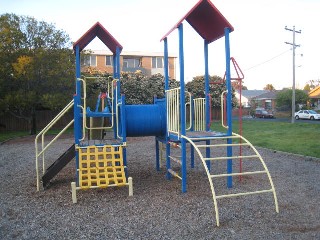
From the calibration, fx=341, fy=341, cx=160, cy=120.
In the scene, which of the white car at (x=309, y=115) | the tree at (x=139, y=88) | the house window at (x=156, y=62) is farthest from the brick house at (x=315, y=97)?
the tree at (x=139, y=88)

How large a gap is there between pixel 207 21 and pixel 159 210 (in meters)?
4.20

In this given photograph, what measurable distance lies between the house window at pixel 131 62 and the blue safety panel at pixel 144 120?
122ft

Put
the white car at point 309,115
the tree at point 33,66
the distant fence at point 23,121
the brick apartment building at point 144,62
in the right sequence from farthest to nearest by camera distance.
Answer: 1. the brick apartment building at point 144,62
2. the white car at point 309,115
3. the distant fence at point 23,121
4. the tree at point 33,66

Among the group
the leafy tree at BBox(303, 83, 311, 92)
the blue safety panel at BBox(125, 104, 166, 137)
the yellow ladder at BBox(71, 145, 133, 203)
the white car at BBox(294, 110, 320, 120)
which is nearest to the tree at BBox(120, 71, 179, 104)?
the white car at BBox(294, 110, 320, 120)

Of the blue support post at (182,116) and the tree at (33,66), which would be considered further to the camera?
the tree at (33,66)

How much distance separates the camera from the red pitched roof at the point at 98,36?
759cm

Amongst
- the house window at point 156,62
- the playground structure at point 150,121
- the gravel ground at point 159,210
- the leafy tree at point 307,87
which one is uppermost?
the house window at point 156,62

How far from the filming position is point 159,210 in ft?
18.4

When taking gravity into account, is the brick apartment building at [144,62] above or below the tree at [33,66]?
above

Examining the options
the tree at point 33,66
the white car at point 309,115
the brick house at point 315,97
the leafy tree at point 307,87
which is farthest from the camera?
the leafy tree at point 307,87

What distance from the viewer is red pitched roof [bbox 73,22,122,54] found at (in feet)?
24.9

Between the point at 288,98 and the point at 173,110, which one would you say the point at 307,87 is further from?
the point at 173,110

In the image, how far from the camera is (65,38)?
21.3 metres

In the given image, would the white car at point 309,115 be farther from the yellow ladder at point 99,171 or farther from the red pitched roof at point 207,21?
the yellow ladder at point 99,171
